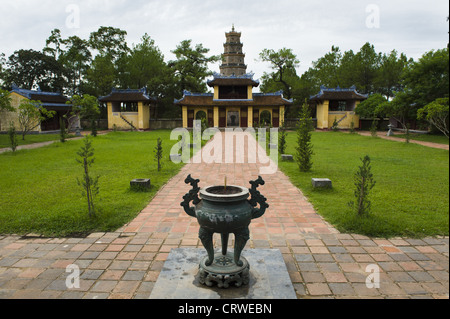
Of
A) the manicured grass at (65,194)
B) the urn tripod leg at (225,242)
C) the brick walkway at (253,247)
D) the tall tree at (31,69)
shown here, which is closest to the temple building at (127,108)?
the tall tree at (31,69)

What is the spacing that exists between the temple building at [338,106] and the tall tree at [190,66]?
Answer: 1360 centimetres

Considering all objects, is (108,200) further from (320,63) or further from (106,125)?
(320,63)

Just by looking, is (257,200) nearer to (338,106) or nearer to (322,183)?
(322,183)

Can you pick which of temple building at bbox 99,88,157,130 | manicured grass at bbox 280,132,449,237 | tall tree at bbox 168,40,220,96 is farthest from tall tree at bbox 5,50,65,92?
manicured grass at bbox 280,132,449,237

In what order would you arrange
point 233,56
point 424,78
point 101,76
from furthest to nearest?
point 233,56 → point 101,76 → point 424,78

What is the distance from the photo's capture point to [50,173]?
9.80 m

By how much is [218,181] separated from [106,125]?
3087 cm

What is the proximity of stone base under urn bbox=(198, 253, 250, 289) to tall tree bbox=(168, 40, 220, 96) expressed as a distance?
3421cm

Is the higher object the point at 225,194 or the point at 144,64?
the point at 144,64

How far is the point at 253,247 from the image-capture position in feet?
14.4

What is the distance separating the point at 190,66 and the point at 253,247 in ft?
114

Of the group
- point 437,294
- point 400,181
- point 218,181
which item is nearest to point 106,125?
point 218,181

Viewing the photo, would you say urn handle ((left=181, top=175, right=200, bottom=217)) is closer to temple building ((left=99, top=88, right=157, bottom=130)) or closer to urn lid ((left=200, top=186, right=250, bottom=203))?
urn lid ((left=200, top=186, right=250, bottom=203))

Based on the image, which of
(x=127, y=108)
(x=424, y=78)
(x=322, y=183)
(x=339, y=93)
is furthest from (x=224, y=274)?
(x=127, y=108)
